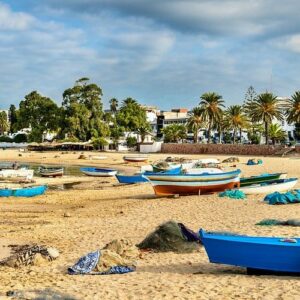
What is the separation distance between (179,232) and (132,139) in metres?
96.6

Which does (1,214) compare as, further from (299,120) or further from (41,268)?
(299,120)

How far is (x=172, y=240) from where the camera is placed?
49.3 feet

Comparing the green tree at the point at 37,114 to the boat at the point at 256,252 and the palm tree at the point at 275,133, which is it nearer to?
the palm tree at the point at 275,133

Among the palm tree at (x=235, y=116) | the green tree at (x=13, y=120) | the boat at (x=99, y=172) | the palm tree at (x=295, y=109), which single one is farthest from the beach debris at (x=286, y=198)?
the green tree at (x=13, y=120)

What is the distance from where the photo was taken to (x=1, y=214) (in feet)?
81.6

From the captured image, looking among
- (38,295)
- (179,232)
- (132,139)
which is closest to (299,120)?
(132,139)

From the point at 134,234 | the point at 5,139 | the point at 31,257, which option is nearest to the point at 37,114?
the point at 5,139

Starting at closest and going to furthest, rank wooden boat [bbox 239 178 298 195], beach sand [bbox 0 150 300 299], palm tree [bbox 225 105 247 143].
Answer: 1. beach sand [bbox 0 150 300 299]
2. wooden boat [bbox 239 178 298 195]
3. palm tree [bbox 225 105 247 143]

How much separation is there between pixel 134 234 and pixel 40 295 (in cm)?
777

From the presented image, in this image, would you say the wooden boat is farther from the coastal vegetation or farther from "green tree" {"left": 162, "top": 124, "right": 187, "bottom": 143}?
"green tree" {"left": 162, "top": 124, "right": 187, "bottom": 143}

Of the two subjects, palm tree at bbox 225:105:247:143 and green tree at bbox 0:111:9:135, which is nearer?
palm tree at bbox 225:105:247:143

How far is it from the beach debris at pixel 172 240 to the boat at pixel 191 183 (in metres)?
12.6

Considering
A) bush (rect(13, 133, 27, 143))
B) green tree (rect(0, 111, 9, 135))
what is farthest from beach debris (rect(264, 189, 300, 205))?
green tree (rect(0, 111, 9, 135))

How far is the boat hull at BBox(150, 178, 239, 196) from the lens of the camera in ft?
93.6
